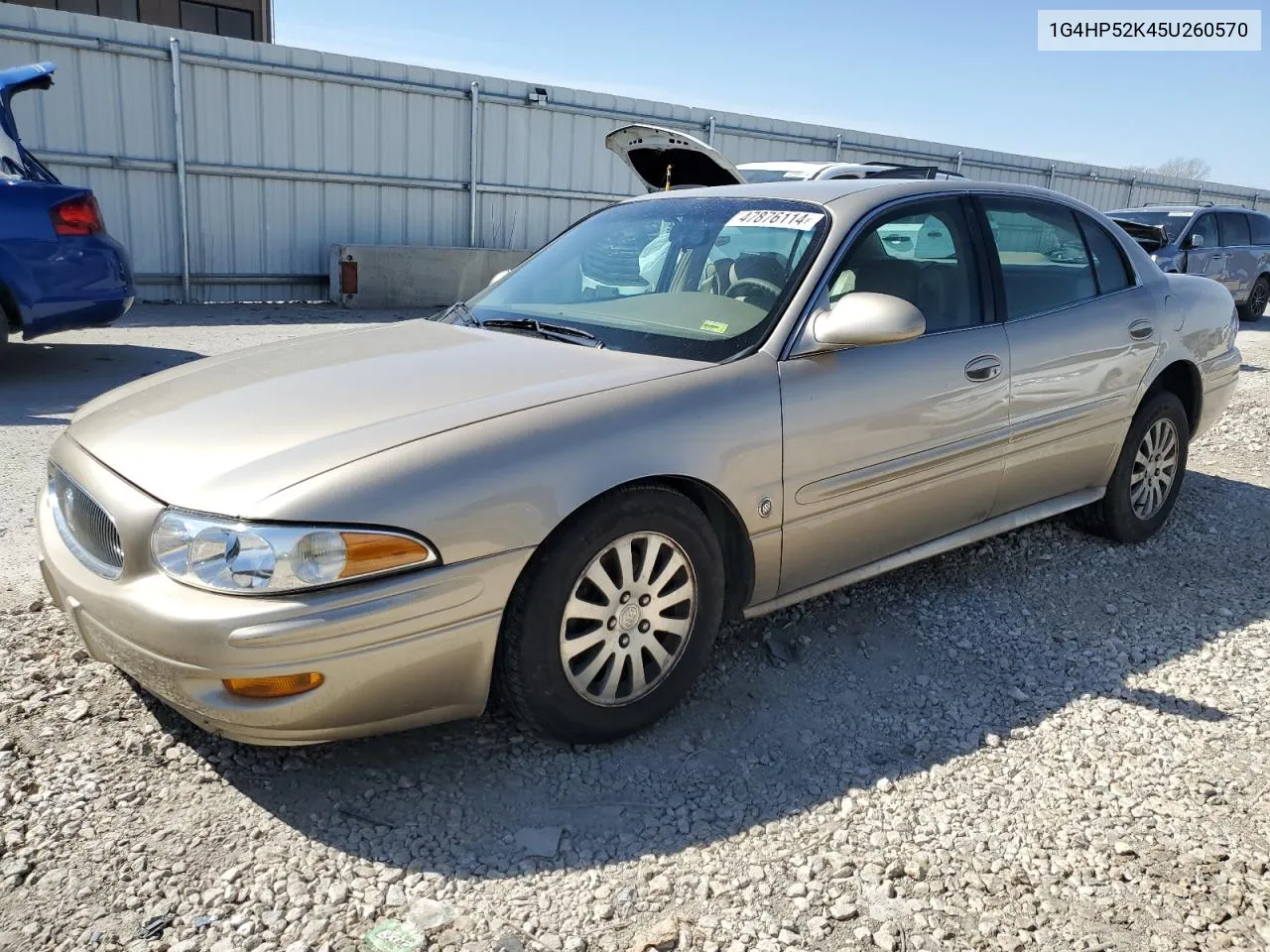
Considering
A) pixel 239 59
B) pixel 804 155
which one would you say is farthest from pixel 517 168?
pixel 804 155

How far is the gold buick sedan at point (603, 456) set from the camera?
2.41 m

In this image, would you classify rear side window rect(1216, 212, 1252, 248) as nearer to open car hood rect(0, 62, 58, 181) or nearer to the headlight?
open car hood rect(0, 62, 58, 181)

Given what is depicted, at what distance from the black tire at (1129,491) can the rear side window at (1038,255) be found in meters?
0.65

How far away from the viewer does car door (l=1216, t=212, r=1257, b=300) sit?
1401cm

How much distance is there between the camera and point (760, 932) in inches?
88.1

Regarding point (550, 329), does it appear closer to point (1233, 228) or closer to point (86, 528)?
point (86, 528)

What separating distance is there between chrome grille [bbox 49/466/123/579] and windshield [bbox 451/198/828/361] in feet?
4.68

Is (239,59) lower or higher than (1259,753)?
higher

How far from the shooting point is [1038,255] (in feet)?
13.6

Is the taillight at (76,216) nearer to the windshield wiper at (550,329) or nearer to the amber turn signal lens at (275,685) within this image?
the windshield wiper at (550,329)

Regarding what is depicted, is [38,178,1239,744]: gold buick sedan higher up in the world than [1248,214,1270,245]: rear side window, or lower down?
lower down

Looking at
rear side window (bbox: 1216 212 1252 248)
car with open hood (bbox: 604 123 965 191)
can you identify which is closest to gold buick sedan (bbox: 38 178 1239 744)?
car with open hood (bbox: 604 123 965 191)

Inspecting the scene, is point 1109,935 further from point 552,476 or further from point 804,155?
point 804,155

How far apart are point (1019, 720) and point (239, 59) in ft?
41.7
